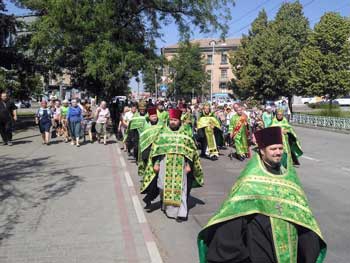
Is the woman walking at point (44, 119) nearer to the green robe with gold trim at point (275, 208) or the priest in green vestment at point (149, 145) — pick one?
the priest in green vestment at point (149, 145)

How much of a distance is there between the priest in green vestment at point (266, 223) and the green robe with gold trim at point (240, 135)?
11.9m

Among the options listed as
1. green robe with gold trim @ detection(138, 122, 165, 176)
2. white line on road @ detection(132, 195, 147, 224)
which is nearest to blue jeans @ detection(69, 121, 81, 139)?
green robe with gold trim @ detection(138, 122, 165, 176)

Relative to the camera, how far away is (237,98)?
53125 millimetres

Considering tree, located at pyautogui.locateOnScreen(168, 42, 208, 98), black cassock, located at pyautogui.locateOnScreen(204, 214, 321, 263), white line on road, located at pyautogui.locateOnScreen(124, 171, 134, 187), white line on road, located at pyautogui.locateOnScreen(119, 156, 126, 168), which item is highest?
tree, located at pyautogui.locateOnScreen(168, 42, 208, 98)

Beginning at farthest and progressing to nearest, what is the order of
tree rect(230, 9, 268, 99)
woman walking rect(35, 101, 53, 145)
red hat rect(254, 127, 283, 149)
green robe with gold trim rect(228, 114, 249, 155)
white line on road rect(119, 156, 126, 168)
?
1. tree rect(230, 9, 268, 99)
2. woman walking rect(35, 101, 53, 145)
3. green robe with gold trim rect(228, 114, 249, 155)
4. white line on road rect(119, 156, 126, 168)
5. red hat rect(254, 127, 283, 149)

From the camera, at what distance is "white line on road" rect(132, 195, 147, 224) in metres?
8.11

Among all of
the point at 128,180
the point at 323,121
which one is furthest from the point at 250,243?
the point at 323,121

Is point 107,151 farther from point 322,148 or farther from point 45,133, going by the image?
point 322,148

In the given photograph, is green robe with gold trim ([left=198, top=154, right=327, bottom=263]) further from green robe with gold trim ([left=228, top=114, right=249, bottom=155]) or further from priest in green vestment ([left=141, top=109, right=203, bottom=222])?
green robe with gold trim ([left=228, top=114, right=249, bottom=155])

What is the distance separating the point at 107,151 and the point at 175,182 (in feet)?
34.4

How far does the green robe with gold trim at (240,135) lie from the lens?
619 inches

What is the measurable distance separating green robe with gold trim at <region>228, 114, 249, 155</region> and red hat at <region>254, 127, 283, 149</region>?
11892 mm

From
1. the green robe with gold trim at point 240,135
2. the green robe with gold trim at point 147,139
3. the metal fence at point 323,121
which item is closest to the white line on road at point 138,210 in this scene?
the green robe with gold trim at point 147,139

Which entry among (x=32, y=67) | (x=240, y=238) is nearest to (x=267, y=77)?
(x=32, y=67)
